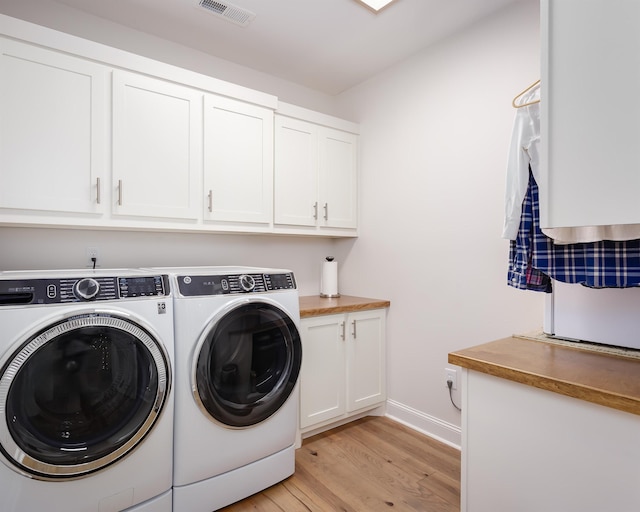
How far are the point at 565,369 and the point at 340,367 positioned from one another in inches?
56.9

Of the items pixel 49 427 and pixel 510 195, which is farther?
pixel 510 195

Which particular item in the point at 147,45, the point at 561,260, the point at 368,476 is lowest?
the point at 368,476

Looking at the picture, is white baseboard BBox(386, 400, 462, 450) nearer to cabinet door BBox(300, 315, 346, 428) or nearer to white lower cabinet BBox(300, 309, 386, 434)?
white lower cabinet BBox(300, 309, 386, 434)

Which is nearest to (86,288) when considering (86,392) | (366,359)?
(86,392)

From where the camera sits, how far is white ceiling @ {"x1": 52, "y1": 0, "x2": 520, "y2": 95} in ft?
6.64

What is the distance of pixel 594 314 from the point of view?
60.5 inches

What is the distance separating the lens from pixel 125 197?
1.91 meters

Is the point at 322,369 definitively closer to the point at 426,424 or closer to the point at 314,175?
the point at 426,424

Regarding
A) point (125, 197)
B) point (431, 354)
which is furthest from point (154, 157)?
point (431, 354)

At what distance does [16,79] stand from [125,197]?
648 mm

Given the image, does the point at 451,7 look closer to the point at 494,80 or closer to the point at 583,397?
the point at 494,80

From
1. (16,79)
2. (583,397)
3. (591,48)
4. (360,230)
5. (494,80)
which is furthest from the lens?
(360,230)

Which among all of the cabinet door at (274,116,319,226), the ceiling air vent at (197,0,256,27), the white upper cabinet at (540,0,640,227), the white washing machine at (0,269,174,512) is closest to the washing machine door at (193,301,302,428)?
the white washing machine at (0,269,174,512)

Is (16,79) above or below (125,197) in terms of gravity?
above
